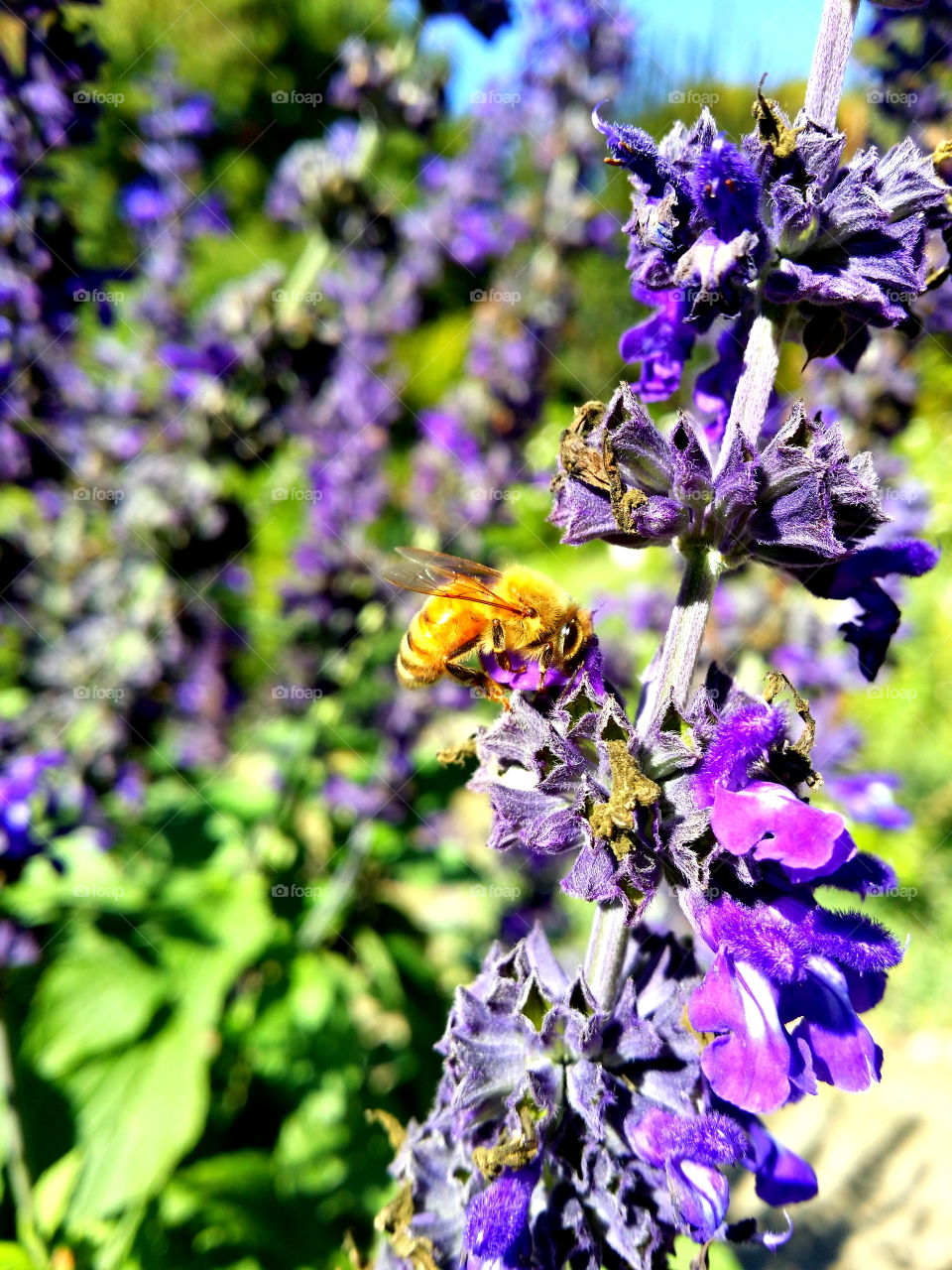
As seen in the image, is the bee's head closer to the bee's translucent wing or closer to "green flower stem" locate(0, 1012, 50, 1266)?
the bee's translucent wing

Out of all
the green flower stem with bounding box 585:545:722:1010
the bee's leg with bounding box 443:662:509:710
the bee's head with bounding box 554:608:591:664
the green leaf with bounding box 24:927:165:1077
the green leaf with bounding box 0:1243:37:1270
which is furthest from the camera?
the green leaf with bounding box 24:927:165:1077

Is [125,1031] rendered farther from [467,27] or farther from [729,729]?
[467,27]

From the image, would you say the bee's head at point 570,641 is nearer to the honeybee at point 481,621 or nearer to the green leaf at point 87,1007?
the honeybee at point 481,621

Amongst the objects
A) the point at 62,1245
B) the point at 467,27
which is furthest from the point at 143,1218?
the point at 467,27

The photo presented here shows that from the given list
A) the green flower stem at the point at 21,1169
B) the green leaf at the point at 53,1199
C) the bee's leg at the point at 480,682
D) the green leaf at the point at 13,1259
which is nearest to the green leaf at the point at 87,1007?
the green leaf at the point at 53,1199

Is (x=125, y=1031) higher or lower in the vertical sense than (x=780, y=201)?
lower

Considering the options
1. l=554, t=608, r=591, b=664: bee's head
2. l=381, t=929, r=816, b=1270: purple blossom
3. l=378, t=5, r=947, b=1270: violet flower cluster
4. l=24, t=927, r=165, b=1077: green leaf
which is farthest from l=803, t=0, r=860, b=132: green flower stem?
l=24, t=927, r=165, b=1077: green leaf
